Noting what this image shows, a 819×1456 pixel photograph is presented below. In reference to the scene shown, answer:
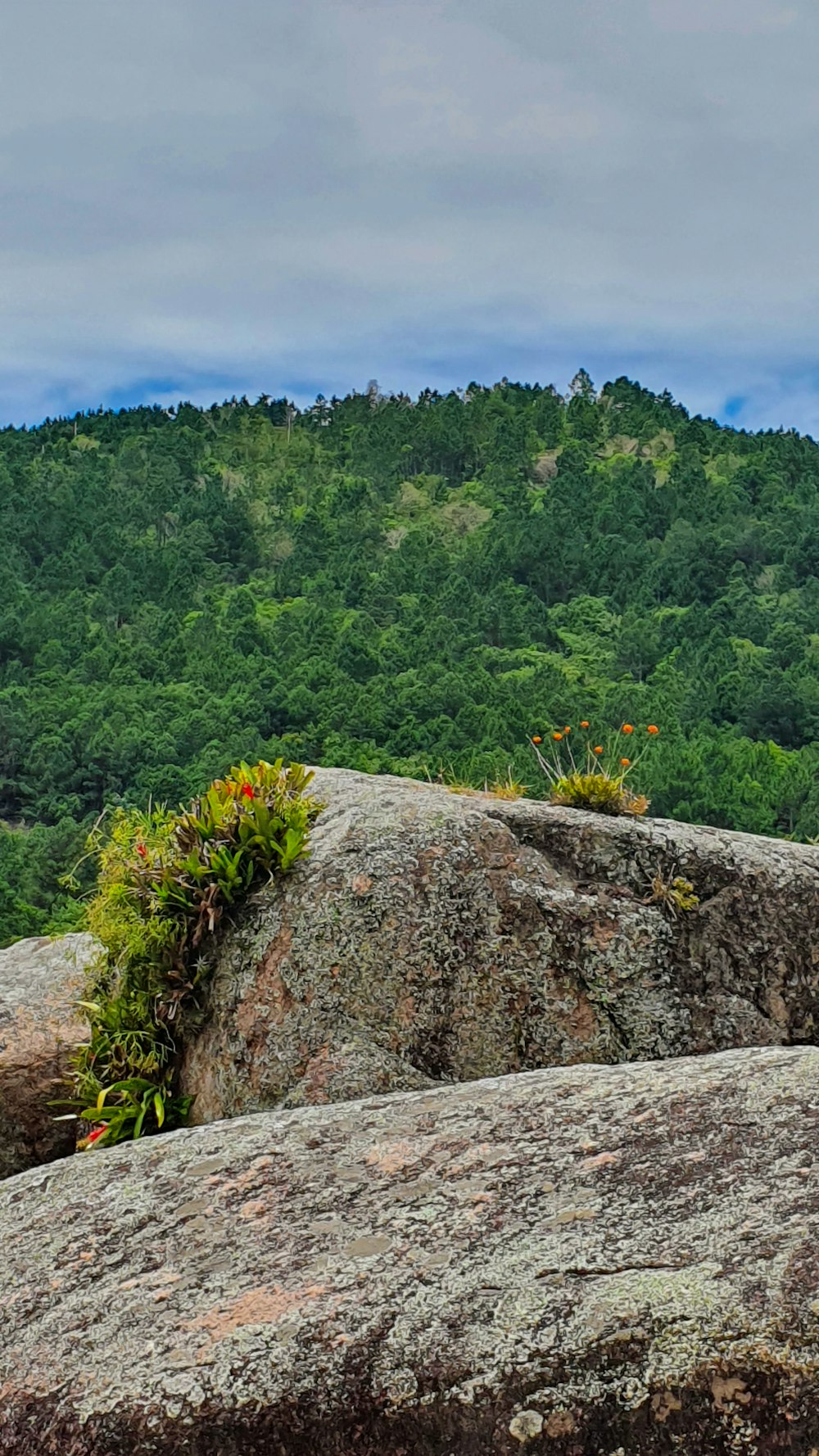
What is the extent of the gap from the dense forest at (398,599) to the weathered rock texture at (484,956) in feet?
89.0

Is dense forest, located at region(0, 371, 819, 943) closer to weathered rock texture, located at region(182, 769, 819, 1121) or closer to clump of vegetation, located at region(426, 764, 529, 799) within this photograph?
clump of vegetation, located at region(426, 764, 529, 799)

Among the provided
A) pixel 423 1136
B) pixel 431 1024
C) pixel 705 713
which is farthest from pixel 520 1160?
pixel 705 713

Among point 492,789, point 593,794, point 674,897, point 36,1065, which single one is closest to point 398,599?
point 492,789

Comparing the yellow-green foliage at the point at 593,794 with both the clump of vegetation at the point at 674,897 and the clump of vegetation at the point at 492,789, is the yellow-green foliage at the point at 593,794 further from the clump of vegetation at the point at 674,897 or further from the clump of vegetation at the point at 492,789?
the clump of vegetation at the point at 674,897

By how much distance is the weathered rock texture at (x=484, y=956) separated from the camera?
5730mm

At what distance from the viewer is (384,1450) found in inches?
120

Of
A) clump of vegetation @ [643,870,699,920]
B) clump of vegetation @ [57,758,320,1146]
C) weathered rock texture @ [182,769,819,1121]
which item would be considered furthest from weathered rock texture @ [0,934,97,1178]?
clump of vegetation @ [643,870,699,920]

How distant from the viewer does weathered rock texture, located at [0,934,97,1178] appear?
6500 mm

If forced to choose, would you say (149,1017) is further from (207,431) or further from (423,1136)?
(207,431)

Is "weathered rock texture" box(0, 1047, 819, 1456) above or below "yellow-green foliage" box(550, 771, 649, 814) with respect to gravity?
below

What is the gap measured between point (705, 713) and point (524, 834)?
4651cm

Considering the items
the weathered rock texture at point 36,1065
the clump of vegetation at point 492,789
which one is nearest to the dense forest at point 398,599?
the clump of vegetation at point 492,789

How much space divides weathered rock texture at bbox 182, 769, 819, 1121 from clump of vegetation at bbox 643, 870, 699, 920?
0.09 feet

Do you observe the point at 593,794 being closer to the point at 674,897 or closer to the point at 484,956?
the point at 674,897
